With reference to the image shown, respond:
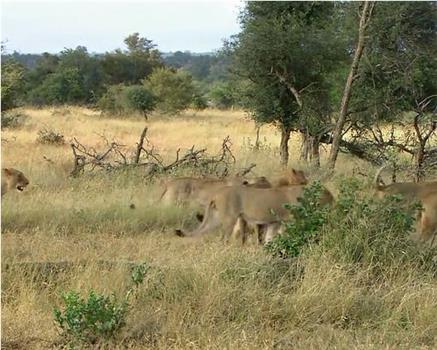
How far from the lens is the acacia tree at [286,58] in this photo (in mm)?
15773

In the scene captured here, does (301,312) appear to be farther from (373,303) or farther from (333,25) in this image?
(333,25)

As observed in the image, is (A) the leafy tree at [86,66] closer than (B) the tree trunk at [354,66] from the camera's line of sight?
No

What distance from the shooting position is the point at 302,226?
6.55m

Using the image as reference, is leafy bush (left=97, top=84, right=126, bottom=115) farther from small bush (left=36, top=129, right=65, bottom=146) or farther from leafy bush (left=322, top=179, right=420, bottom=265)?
leafy bush (left=322, top=179, right=420, bottom=265)

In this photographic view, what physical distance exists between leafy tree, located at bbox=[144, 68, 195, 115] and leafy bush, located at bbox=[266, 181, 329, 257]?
33059 mm

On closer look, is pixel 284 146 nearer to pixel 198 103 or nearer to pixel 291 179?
pixel 291 179

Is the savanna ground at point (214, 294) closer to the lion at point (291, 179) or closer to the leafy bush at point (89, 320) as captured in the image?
the leafy bush at point (89, 320)

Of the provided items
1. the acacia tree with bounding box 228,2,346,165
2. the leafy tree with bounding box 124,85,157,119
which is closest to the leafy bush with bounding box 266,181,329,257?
the acacia tree with bounding box 228,2,346,165

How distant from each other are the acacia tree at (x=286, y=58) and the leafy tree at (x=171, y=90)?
22.9 metres

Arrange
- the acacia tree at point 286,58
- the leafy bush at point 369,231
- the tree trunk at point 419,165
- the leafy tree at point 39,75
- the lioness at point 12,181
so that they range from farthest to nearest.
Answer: the leafy tree at point 39,75, the acacia tree at point 286,58, the tree trunk at point 419,165, the lioness at point 12,181, the leafy bush at point 369,231

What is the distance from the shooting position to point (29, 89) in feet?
154

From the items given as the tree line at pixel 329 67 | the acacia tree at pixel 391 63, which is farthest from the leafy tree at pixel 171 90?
the acacia tree at pixel 391 63

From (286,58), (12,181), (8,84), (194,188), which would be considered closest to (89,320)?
(194,188)

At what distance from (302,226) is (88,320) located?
2524 millimetres
